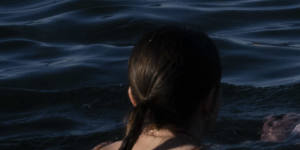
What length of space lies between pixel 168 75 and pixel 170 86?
0.05 meters

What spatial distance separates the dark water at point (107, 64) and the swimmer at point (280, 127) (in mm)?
114

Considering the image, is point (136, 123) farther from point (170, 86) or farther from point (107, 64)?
point (107, 64)

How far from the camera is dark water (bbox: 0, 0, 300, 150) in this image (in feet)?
16.4

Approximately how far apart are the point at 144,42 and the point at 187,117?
383mm

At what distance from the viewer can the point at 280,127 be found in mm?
4652

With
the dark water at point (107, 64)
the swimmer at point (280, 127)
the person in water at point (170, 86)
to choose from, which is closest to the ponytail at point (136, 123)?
the person in water at point (170, 86)

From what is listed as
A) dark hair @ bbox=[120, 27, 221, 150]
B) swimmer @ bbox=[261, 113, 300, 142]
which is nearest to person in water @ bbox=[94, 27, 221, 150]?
dark hair @ bbox=[120, 27, 221, 150]

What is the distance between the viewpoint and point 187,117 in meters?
2.83

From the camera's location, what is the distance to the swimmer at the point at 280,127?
4520mm

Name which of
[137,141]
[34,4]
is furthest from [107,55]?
[137,141]

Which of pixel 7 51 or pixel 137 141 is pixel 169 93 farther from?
pixel 7 51

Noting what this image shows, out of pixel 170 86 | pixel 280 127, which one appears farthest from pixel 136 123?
pixel 280 127

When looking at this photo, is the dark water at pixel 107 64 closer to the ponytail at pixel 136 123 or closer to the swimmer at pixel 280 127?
the swimmer at pixel 280 127

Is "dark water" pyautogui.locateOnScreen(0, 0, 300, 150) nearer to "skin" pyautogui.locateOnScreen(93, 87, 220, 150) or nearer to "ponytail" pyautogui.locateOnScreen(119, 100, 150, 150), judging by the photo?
"skin" pyautogui.locateOnScreen(93, 87, 220, 150)
